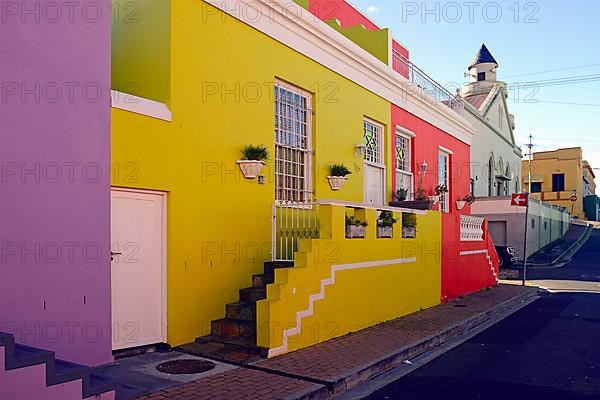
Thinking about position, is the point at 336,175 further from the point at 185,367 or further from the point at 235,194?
the point at 185,367

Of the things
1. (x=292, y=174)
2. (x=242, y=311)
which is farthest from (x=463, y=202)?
(x=242, y=311)

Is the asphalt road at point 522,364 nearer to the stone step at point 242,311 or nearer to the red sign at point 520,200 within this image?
the stone step at point 242,311

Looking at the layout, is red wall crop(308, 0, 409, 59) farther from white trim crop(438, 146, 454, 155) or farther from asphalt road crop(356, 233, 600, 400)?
asphalt road crop(356, 233, 600, 400)

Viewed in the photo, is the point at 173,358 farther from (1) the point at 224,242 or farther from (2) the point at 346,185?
(2) the point at 346,185

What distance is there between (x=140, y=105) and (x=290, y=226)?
12.2ft

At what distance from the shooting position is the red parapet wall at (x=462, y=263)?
44.2 ft

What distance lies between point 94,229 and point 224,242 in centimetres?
256

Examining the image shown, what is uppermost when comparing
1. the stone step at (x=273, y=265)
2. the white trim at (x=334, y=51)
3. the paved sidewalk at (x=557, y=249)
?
the white trim at (x=334, y=51)

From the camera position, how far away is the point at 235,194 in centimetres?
851

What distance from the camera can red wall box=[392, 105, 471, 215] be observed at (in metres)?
14.9

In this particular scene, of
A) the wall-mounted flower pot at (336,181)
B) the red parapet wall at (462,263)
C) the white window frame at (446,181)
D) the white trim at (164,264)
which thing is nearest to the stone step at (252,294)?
the white trim at (164,264)

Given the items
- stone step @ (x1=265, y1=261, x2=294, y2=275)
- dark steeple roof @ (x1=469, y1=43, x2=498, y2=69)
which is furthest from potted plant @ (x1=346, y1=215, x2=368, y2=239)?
dark steeple roof @ (x1=469, y1=43, x2=498, y2=69)

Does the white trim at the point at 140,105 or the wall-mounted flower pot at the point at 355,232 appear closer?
the white trim at the point at 140,105

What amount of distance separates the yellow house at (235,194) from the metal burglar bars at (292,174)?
0.03 m
